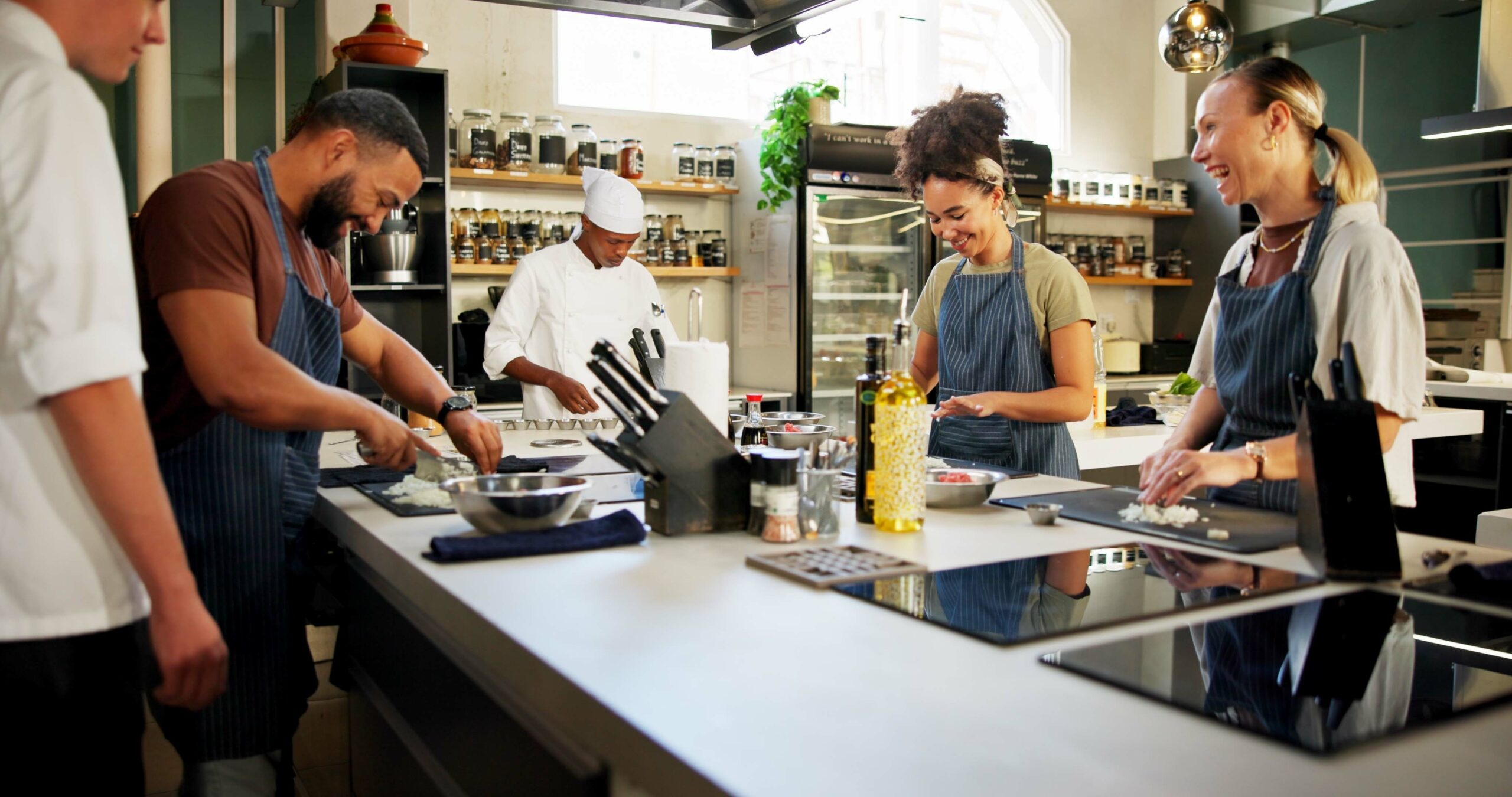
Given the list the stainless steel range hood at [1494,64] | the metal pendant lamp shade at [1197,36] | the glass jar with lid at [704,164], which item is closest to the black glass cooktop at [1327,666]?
the metal pendant lamp shade at [1197,36]

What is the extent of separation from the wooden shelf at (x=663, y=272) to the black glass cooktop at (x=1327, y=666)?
4.28 meters

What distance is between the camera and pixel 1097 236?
24.4 feet

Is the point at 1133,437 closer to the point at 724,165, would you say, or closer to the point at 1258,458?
the point at 1258,458

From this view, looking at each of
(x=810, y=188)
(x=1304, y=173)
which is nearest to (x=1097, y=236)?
(x=810, y=188)

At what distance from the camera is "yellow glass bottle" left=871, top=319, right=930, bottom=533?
1.71 meters

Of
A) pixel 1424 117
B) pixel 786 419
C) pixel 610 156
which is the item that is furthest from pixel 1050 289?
pixel 1424 117

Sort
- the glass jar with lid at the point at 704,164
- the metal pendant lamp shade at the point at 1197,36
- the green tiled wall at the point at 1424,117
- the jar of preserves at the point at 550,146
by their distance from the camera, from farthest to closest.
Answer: the green tiled wall at the point at 1424,117
the glass jar with lid at the point at 704,164
the jar of preserves at the point at 550,146
the metal pendant lamp shade at the point at 1197,36

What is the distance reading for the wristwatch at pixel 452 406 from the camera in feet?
7.27

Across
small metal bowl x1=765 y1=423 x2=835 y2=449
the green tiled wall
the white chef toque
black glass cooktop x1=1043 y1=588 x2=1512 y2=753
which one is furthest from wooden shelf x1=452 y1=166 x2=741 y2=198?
the green tiled wall

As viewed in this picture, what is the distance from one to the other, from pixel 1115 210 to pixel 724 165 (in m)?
2.81

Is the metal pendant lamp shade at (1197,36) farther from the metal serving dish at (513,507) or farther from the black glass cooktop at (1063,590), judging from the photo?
the metal serving dish at (513,507)

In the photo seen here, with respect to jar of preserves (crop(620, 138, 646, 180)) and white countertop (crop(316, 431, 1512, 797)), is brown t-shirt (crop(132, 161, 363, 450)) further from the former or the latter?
jar of preserves (crop(620, 138, 646, 180))

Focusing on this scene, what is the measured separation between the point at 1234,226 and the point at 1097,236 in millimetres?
851

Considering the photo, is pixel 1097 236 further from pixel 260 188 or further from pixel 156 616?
pixel 156 616
